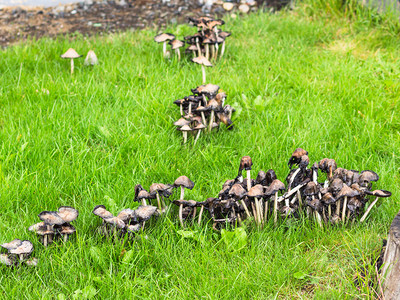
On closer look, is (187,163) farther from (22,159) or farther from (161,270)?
(22,159)

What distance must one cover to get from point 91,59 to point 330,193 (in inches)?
144

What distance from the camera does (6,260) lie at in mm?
2996

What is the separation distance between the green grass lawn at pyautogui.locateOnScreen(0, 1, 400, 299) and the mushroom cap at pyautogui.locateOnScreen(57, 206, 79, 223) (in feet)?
0.57

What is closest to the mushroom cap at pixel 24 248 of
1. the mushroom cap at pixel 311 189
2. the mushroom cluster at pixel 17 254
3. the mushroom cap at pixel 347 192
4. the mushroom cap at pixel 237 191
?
the mushroom cluster at pixel 17 254

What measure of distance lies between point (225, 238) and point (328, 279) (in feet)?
2.54

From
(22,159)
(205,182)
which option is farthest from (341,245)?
(22,159)

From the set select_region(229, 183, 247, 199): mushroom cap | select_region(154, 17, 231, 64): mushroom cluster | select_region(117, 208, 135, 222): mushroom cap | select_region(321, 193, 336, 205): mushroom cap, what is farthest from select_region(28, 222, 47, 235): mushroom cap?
select_region(154, 17, 231, 64): mushroom cluster

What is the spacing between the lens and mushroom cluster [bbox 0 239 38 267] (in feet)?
9.78

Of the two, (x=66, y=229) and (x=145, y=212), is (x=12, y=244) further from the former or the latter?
(x=145, y=212)

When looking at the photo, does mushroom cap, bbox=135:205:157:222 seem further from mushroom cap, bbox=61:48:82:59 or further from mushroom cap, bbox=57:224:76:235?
mushroom cap, bbox=61:48:82:59

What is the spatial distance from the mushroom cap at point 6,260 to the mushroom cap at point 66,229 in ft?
1.20

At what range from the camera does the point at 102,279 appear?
120 inches

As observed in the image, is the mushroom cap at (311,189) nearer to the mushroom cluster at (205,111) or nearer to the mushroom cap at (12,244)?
the mushroom cluster at (205,111)

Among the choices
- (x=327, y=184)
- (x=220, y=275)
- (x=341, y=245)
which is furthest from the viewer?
(x=327, y=184)
